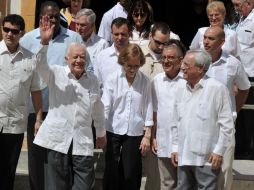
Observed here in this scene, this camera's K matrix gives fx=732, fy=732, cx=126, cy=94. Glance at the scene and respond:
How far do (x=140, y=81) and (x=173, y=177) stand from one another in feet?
3.12

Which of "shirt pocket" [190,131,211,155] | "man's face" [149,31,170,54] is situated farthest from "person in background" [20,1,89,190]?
"shirt pocket" [190,131,211,155]

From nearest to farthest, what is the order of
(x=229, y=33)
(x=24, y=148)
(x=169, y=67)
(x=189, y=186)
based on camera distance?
(x=189, y=186)
(x=169, y=67)
(x=229, y=33)
(x=24, y=148)

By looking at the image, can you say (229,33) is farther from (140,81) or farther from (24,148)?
(24,148)

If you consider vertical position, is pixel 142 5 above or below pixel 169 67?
above

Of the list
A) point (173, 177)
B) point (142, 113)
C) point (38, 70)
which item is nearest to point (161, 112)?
point (142, 113)

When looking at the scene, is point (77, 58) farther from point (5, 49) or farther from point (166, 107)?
point (166, 107)

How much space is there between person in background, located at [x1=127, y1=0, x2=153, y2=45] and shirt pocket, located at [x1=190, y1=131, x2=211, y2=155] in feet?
5.91

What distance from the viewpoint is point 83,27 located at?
7.51 metres

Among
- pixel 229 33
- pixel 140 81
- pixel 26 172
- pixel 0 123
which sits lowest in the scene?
pixel 26 172

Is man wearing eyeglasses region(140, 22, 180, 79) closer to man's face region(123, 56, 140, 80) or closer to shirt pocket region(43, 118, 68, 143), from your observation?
man's face region(123, 56, 140, 80)

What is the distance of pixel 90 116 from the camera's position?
6551 mm

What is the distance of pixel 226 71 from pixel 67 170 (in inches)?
68.8

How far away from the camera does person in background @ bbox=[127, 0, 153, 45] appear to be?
7.67 metres

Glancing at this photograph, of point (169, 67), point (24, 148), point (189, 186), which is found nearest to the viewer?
point (189, 186)
